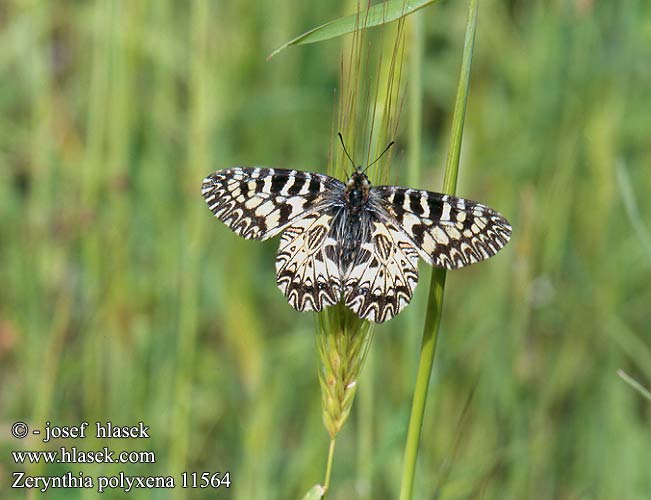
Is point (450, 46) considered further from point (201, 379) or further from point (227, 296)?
point (201, 379)

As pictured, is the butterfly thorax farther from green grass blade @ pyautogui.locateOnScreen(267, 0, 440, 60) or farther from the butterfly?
green grass blade @ pyautogui.locateOnScreen(267, 0, 440, 60)

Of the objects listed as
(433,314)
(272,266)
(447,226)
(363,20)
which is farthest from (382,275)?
(272,266)

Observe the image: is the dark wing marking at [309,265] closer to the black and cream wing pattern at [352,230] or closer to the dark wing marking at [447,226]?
the black and cream wing pattern at [352,230]

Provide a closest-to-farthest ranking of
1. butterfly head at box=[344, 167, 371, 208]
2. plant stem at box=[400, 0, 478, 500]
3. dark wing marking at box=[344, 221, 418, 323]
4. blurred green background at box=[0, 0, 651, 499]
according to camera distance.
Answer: plant stem at box=[400, 0, 478, 500], dark wing marking at box=[344, 221, 418, 323], butterfly head at box=[344, 167, 371, 208], blurred green background at box=[0, 0, 651, 499]

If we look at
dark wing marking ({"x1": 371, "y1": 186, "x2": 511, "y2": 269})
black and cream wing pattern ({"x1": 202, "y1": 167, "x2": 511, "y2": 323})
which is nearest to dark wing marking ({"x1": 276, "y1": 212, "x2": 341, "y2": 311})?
black and cream wing pattern ({"x1": 202, "y1": 167, "x2": 511, "y2": 323})

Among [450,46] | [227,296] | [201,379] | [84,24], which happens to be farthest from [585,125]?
[84,24]

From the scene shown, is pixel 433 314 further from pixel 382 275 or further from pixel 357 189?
pixel 357 189
